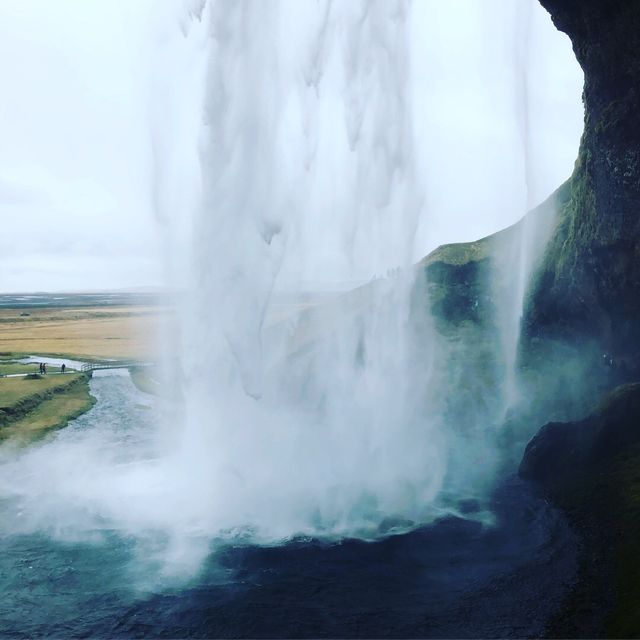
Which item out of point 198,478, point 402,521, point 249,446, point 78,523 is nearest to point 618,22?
point 402,521

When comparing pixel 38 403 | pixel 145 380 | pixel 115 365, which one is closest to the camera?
pixel 38 403

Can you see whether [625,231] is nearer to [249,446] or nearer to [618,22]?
[618,22]

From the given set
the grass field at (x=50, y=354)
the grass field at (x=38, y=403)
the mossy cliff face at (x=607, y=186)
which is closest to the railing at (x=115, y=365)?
the grass field at (x=50, y=354)

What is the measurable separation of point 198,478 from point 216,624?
13747 millimetres

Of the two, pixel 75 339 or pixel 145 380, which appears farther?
pixel 75 339

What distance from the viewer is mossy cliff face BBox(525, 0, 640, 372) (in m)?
36.4

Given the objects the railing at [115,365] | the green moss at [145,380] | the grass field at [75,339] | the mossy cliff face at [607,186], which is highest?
the mossy cliff face at [607,186]

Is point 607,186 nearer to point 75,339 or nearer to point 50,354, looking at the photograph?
point 50,354

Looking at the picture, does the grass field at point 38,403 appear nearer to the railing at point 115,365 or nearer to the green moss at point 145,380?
the green moss at point 145,380

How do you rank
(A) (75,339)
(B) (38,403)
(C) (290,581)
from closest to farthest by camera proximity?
(C) (290,581)
(B) (38,403)
(A) (75,339)

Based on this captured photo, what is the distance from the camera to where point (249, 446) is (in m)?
36.2

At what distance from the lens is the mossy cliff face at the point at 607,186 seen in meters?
36.4

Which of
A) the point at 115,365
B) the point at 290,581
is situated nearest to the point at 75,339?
the point at 115,365

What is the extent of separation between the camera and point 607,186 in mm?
39906
